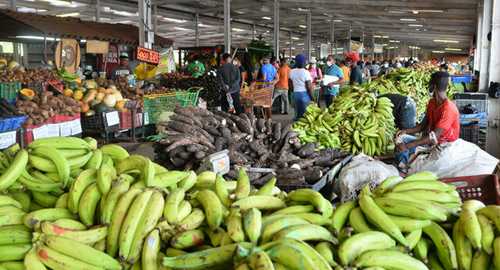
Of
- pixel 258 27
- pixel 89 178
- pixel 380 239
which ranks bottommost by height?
pixel 380 239

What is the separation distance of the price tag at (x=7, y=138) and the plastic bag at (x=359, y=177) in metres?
3.75

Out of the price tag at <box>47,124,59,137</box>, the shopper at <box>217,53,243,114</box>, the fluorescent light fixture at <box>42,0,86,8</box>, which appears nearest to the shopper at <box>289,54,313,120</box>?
the shopper at <box>217,53,243,114</box>

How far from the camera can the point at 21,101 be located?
6836mm

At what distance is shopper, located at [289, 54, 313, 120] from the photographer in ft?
35.4

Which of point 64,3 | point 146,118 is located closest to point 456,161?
point 146,118

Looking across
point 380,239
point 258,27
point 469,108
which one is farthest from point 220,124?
point 258,27

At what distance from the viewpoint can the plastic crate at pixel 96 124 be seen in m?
8.20

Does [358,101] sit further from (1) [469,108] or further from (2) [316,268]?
(2) [316,268]

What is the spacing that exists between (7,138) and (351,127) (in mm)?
4230

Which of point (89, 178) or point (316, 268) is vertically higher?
point (89, 178)

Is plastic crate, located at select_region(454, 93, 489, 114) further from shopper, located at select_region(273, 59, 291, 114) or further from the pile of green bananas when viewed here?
shopper, located at select_region(273, 59, 291, 114)

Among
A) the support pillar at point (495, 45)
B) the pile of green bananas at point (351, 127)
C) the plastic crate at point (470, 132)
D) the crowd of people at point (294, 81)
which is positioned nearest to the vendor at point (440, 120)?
the pile of green bananas at point (351, 127)

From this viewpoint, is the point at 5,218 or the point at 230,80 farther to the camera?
the point at 230,80

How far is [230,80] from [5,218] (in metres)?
10.4
